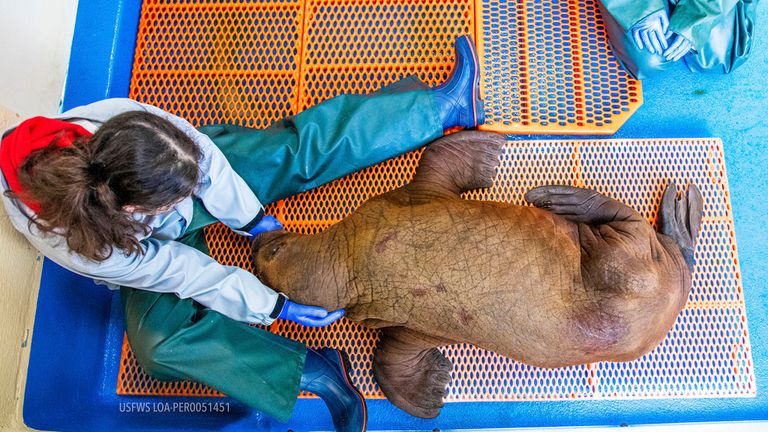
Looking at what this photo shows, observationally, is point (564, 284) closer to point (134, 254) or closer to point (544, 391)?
point (544, 391)

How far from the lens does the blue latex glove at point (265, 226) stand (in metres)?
2.76

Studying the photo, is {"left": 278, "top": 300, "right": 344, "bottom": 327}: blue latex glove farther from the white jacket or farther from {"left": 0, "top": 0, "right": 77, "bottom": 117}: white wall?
{"left": 0, "top": 0, "right": 77, "bottom": 117}: white wall

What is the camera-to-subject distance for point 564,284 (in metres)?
2.20

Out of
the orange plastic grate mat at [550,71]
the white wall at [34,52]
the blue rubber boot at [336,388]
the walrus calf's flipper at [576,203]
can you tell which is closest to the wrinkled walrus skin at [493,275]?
the walrus calf's flipper at [576,203]

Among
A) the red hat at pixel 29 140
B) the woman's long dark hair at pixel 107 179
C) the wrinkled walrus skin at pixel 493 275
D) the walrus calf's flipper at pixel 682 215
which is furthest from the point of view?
the walrus calf's flipper at pixel 682 215

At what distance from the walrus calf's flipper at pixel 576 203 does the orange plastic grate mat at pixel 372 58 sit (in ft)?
1.52

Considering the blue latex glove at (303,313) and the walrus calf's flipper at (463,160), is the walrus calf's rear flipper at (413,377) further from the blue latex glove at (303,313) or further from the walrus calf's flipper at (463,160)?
the walrus calf's flipper at (463,160)

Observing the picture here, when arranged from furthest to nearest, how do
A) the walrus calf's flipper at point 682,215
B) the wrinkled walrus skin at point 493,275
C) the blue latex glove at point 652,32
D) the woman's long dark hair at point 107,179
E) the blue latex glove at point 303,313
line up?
the blue latex glove at point 652,32
the walrus calf's flipper at point 682,215
the blue latex glove at point 303,313
the wrinkled walrus skin at point 493,275
the woman's long dark hair at point 107,179

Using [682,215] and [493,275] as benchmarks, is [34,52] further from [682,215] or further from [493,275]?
[682,215]

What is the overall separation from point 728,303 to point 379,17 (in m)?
2.49

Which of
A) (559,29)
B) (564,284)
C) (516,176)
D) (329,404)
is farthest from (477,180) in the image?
(329,404)

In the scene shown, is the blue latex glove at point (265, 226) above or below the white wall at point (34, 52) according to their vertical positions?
below

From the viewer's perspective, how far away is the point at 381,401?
2.99m

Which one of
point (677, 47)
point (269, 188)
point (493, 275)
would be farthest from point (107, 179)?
point (677, 47)
